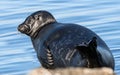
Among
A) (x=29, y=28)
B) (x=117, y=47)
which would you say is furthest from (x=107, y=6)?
(x=29, y=28)

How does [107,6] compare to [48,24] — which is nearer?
[48,24]

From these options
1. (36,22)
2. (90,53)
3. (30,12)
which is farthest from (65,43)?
(30,12)

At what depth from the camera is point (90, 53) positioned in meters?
5.98

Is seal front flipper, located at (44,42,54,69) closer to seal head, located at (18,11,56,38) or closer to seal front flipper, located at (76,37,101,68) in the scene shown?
seal head, located at (18,11,56,38)

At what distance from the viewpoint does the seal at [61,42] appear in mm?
6773

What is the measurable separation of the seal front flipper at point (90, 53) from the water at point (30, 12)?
2.58 meters

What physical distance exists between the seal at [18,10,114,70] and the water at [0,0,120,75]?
98 cm

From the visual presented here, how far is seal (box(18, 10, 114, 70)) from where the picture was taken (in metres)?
6.77

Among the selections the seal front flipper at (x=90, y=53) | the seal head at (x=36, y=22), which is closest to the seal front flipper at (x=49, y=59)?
the seal head at (x=36, y=22)

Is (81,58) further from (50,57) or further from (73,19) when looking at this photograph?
(73,19)

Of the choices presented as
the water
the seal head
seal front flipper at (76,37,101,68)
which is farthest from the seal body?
the water

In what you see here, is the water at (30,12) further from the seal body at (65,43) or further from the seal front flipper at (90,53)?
the seal front flipper at (90,53)

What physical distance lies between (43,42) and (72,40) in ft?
1.97

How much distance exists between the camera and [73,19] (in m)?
12.6
